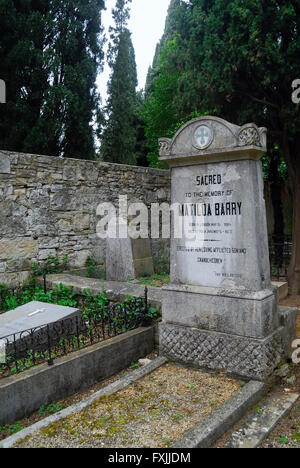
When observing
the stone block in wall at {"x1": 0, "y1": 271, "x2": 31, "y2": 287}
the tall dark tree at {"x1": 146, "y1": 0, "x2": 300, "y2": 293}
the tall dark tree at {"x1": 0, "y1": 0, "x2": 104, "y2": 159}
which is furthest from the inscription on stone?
the tall dark tree at {"x1": 0, "y1": 0, "x2": 104, "y2": 159}

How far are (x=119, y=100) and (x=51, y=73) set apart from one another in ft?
13.7

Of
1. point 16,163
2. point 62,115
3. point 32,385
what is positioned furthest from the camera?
point 62,115

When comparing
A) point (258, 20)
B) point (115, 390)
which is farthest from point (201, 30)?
point (115, 390)

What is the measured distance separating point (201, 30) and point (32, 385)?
7.12m

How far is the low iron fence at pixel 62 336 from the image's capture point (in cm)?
356

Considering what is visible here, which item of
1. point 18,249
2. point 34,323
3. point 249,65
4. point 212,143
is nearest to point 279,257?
point 249,65

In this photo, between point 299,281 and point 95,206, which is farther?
point 299,281

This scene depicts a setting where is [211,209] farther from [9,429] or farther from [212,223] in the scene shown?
[9,429]

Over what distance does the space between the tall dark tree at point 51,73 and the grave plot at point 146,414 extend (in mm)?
8397

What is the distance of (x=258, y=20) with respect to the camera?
6.32 metres

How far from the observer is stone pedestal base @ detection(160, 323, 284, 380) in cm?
344

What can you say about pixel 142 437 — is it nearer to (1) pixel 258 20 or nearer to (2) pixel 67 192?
(2) pixel 67 192

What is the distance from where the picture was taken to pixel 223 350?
11.9 feet

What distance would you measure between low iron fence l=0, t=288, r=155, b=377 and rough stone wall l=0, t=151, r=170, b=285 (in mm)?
2164
